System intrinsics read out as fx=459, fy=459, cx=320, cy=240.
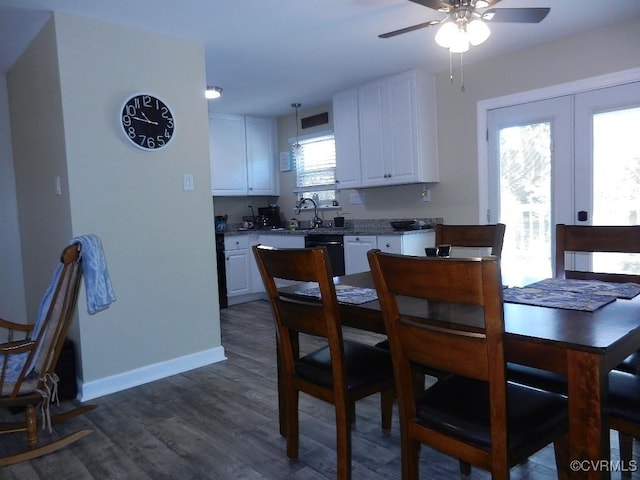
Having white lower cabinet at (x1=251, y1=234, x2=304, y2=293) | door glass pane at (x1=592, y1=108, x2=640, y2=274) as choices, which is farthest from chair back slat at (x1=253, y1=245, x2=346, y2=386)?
white lower cabinet at (x1=251, y1=234, x2=304, y2=293)

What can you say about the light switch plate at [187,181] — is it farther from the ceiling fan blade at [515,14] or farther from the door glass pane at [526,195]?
the door glass pane at [526,195]

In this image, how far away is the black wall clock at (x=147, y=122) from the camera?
295cm

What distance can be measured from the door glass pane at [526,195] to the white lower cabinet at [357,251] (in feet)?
3.88

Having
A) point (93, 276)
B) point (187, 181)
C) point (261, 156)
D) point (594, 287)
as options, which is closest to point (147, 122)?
point (187, 181)

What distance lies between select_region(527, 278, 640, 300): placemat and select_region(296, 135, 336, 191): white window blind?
3776 mm

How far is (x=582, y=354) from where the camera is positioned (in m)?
1.08

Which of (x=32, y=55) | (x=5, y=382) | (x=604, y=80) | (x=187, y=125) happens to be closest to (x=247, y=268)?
(x=187, y=125)

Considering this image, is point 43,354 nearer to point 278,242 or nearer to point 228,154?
point 278,242

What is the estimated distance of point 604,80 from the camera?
10.9ft

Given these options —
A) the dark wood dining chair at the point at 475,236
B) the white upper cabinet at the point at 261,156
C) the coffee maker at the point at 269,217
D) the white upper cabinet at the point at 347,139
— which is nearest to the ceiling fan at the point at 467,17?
the dark wood dining chair at the point at 475,236

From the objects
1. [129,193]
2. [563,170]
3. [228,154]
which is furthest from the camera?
[228,154]

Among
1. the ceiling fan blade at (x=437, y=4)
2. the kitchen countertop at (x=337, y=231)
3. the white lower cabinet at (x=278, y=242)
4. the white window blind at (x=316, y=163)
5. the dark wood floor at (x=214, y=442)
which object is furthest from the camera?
the white window blind at (x=316, y=163)

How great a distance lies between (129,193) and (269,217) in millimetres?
3125

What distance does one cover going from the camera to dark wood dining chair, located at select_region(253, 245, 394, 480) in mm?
1588
